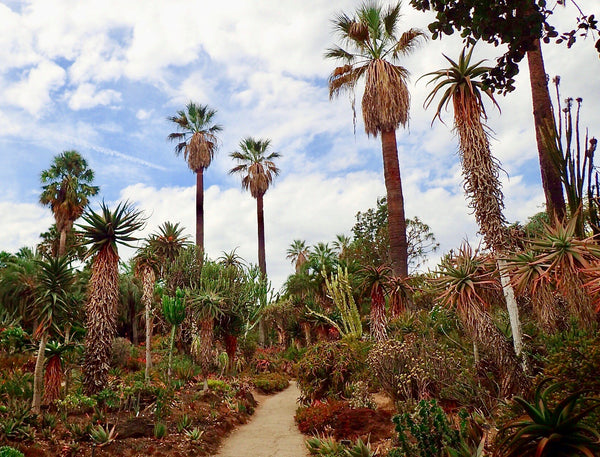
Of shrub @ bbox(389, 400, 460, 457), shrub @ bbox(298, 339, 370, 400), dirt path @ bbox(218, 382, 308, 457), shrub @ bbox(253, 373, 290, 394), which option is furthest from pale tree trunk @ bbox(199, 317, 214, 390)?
shrub @ bbox(389, 400, 460, 457)

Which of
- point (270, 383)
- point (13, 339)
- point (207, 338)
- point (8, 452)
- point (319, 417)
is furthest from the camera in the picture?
point (270, 383)

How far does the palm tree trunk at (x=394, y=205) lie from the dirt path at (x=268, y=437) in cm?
663

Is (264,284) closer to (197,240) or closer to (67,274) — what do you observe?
(197,240)

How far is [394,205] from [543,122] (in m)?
7.76

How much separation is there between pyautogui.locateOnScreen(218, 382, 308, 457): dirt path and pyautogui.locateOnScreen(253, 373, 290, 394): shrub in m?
3.18

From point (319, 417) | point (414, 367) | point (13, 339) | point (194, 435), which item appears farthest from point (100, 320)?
point (414, 367)

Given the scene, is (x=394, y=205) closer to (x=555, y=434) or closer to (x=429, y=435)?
(x=429, y=435)

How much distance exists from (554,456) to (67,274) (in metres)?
10.0

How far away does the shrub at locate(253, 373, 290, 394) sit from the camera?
17469 millimetres

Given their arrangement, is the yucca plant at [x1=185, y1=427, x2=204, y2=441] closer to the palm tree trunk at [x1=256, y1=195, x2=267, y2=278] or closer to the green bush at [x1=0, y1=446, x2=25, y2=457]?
the green bush at [x1=0, y1=446, x2=25, y2=457]

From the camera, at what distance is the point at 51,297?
947 centimetres

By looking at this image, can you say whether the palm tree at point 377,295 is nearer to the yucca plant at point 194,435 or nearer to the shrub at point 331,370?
the shrub at point 331,370

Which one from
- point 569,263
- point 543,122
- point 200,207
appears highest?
point 200,207

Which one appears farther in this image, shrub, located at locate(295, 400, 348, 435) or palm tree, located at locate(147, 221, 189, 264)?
palm tree, located at locate(147, 221, 189, 264)
